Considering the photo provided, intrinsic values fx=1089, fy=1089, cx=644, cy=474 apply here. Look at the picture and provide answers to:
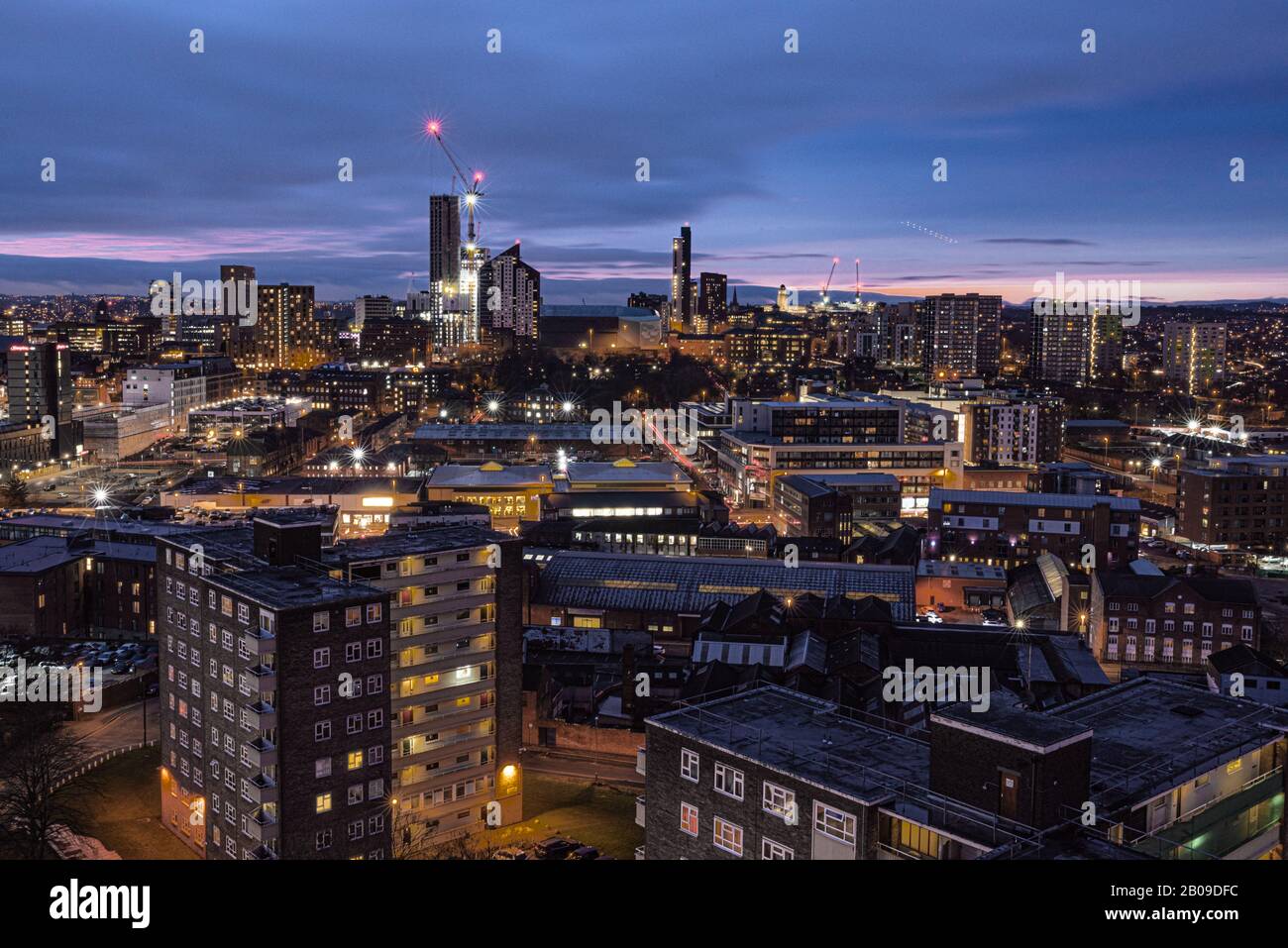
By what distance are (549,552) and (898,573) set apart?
7.00 meters

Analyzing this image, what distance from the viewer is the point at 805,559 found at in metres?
23.2

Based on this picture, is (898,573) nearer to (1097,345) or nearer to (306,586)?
(306,586)

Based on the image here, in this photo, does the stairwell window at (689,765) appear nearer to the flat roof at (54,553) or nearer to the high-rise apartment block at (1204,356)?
the flat roof at (54,553)

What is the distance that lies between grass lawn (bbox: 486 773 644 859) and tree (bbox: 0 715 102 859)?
435cm

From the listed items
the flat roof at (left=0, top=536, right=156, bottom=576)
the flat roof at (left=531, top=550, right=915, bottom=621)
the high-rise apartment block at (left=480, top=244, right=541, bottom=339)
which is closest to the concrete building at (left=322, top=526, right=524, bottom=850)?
the flat roof at (left=531, top=550, right=915, bottom=621)

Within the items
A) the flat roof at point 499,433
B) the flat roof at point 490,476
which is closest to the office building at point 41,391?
the flat roof at point 499,433

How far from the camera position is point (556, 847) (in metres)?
11.2

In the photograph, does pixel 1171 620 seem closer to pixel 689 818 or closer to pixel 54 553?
pixel 689 818

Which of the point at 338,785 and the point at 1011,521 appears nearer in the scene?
the point at 338,785

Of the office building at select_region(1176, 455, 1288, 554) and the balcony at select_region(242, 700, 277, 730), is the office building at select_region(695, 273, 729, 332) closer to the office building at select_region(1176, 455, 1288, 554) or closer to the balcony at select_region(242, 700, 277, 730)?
the office building at select_region(1176, 455, 1288, 554)

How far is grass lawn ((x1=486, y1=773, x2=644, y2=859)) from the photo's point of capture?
11.8 metres
